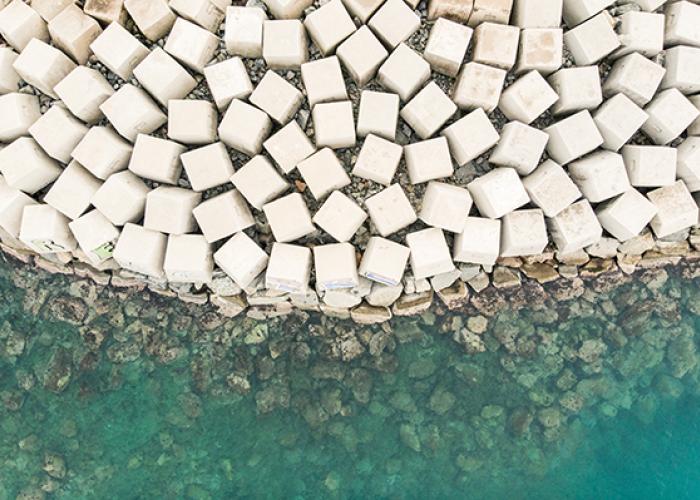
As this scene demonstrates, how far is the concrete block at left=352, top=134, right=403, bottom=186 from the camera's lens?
5.74 ft

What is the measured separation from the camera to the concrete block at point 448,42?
1.75 meters

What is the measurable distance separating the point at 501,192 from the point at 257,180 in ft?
2.41

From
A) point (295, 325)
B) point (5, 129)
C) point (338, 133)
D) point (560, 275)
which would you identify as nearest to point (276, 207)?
point (338, 133)

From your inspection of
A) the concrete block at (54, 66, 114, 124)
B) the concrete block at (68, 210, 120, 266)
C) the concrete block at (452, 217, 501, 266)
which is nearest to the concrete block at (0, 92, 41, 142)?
the concrete block at (54, 66, 114, 124)

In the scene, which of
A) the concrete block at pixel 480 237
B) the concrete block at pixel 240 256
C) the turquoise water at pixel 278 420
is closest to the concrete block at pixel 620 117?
the concrete block at pixel 480 237

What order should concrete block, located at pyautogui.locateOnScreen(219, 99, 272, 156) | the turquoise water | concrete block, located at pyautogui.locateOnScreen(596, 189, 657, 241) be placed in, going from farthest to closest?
the turquoise water, concrete block, located at pyautogui.locateOnScreen(596, 189, 657, 241), concrete block, located at pyautogui.locateOnScreen(219, 99, 272, 156)

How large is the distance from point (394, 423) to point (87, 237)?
1.21m

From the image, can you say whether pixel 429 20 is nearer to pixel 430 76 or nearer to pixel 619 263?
pixel 430 76

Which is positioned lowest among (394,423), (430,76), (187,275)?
(394,423)

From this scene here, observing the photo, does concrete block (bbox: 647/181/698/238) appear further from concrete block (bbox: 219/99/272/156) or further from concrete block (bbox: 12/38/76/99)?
concrete block (bbox: 12/38/76/99)

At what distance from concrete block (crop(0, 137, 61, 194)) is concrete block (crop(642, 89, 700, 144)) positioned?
1.90m

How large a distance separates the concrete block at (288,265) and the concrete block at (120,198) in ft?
1.43

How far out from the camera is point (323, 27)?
1758 millimetres

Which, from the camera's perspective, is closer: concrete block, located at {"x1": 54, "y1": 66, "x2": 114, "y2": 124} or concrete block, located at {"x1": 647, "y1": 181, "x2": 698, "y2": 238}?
concrete block, located at {"x1": 54, "y1": 66, "x2": 114, "y2": 124}
